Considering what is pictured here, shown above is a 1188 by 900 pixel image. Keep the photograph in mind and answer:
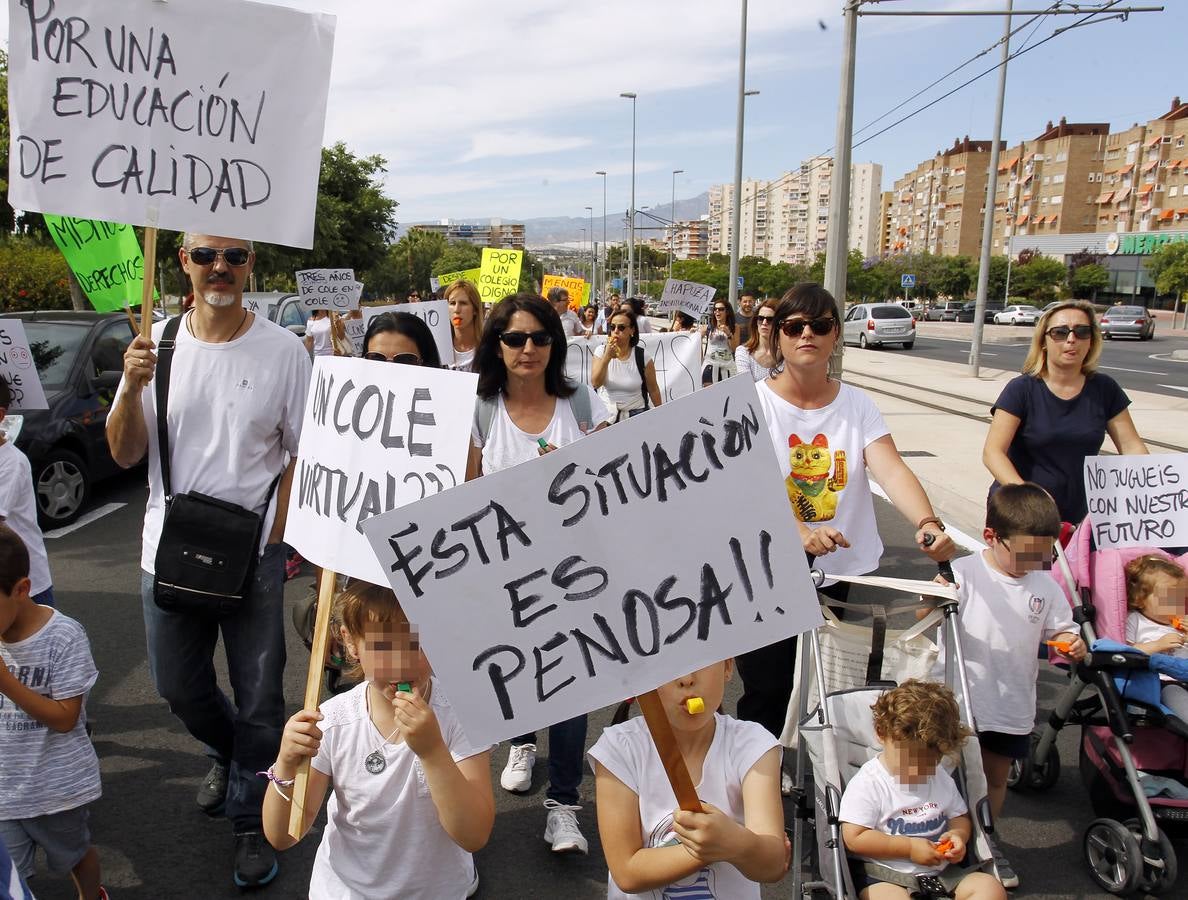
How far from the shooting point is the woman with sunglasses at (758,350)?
6.52 meters

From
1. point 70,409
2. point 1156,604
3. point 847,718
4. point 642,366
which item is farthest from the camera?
point 70,409

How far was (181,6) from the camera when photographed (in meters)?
2.68

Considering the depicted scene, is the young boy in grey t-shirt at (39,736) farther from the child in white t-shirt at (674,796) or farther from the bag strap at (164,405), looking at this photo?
the child in white t-shirt at (674,796)

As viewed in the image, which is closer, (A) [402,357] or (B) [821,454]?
(B) [821,454]

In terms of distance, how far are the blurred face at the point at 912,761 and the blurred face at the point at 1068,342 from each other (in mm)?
2118

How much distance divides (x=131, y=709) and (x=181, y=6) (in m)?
3.19

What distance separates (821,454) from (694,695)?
1.35m

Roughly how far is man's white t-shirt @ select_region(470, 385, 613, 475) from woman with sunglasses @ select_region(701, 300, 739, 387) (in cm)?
692

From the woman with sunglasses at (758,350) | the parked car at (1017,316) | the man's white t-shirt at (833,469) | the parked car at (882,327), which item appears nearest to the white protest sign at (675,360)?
the woman with sunglasses at (758,350)

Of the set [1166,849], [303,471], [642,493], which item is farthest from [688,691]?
[1166,849]

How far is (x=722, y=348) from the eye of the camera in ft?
36.0

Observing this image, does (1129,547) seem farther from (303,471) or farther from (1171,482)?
(303,471)

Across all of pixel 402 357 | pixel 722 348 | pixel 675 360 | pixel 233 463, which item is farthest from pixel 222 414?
pixel 722 348

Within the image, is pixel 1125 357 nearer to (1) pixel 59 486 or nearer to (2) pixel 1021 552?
(2) pixel 1021 552
